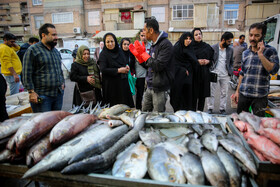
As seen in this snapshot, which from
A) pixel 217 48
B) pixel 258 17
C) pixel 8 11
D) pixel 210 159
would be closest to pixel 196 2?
pixel 258 17

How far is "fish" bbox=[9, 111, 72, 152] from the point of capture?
168cm

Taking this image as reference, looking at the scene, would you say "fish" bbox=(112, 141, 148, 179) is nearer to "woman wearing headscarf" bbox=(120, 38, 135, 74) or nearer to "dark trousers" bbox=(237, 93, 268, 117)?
"dark trousers" bbox=(237, 93, 268, 117)

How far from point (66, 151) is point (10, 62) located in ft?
18.5

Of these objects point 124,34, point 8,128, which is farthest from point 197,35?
point 124,34

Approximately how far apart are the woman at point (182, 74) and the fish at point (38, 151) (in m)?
3.20

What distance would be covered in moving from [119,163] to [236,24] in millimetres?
26795

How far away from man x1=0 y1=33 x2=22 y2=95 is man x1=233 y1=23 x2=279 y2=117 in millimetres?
6377

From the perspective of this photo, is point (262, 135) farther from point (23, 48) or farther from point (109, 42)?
point (23, 48)

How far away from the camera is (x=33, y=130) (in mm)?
1752

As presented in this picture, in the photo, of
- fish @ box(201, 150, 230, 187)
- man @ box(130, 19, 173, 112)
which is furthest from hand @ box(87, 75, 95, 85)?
fish @ box(201, 150, 230, 187)

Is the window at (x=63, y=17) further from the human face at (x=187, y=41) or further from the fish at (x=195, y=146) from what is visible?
the fish at (x=195, y=146)

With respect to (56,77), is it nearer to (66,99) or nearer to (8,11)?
(66,99)

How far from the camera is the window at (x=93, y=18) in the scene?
89.2ft

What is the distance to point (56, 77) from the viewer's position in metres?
3.46
